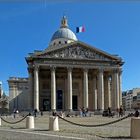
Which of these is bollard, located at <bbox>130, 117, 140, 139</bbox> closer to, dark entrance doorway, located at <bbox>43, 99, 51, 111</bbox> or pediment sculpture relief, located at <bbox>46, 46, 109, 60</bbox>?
pediment sculpture relief, located at <bbox>46, 46, 109, 60</bbox>

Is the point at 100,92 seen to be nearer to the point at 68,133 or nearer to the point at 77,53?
the point at 77,53

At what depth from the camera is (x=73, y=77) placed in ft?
298

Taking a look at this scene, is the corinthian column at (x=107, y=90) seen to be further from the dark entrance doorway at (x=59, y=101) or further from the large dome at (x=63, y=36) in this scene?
the large dome at (x=63, y=36)

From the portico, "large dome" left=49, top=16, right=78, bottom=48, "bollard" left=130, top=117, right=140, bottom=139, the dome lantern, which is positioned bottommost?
"bollard" left=130, top=117, right=140, bottom=139

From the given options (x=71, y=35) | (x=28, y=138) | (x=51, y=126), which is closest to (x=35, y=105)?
(x=71, y=35)

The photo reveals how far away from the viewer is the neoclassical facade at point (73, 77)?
81125 mm

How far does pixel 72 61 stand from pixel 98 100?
33.7 ft

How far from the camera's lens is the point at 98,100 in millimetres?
83562

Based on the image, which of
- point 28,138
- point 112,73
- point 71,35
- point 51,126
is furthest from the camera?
point 71,35

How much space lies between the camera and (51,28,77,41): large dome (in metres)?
105

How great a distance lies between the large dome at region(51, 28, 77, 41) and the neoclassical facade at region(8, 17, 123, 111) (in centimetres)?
1780

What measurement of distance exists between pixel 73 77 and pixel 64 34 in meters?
18.8

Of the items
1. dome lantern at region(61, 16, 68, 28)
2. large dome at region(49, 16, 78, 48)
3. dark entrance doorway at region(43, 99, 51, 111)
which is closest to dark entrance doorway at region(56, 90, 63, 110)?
dark entrance doorway at region(43, 99, 51, 111)

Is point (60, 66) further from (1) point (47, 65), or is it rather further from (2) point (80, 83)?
(2) point (80, 83)
